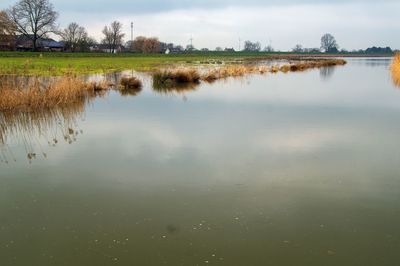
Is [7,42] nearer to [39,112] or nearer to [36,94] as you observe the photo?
[36,94]

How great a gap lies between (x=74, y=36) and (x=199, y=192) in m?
69.5

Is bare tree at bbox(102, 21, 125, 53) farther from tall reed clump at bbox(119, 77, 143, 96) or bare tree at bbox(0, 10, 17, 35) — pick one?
tall reed clump at bbox(119, 77, 143, 96)

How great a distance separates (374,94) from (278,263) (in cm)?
1553

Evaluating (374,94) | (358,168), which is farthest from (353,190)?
(374,94)

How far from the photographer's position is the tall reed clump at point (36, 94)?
464 inches

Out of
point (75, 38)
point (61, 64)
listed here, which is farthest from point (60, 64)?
point (75, 38)

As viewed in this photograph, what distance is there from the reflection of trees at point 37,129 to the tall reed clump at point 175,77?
9.19m

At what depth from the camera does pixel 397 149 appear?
7.65 m

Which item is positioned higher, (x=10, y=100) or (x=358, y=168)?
(x=10, y=100)

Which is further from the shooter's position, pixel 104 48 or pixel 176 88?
pixel 104 48

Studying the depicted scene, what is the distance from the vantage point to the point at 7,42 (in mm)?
52656

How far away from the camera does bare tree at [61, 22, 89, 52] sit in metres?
65.7

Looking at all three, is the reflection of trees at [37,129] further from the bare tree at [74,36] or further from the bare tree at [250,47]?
the bare tree at [250,47]

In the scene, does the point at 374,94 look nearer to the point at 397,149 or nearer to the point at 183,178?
the point at 397,149
